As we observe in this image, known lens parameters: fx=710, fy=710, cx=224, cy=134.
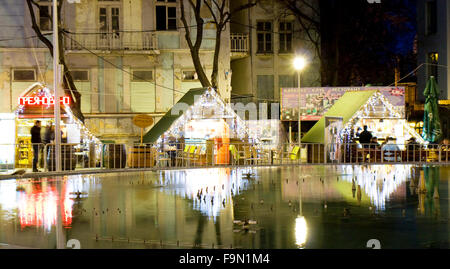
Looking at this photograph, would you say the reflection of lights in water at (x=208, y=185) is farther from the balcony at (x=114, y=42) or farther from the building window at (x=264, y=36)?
the building window at (x=264, y=36)

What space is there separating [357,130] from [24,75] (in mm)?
18898

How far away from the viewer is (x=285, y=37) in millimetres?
45438

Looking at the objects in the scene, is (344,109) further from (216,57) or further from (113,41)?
(113,41)

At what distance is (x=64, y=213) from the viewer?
1584 centimetres

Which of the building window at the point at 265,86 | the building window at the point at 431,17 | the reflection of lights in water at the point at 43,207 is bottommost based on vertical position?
the reflection of lights in water at the point at 43,207

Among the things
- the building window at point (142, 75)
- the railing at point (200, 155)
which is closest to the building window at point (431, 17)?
the railing at point (200, 155)

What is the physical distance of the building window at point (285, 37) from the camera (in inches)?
1788

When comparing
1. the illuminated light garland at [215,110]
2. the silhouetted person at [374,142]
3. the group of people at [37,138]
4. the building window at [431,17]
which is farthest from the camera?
Result: the building window at [431,17]

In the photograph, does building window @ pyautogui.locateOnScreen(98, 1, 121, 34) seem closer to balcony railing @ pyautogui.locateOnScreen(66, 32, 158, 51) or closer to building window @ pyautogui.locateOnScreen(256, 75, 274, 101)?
balcony railing @ pyautogui.locateOnScreen(66, 32, 158, 51)

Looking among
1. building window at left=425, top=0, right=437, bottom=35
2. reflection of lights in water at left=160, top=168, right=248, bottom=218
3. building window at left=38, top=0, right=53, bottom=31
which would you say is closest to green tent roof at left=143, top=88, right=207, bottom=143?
reflection of lights in water at left=160, top=168, right=248, bottom=218

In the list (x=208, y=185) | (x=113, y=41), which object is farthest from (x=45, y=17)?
(x=208, y=185)

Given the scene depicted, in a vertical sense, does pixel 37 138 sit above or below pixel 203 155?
above

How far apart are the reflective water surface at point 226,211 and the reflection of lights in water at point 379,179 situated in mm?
36
